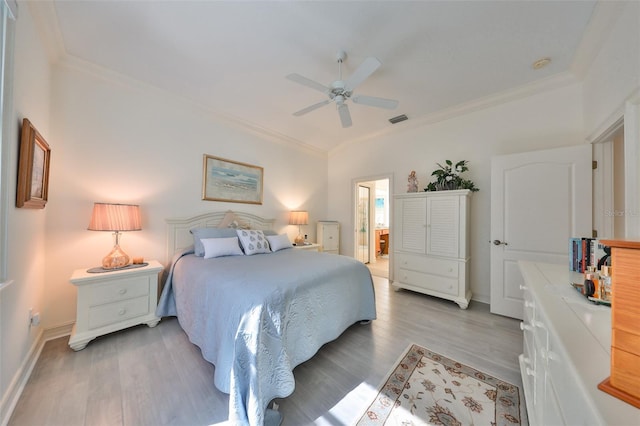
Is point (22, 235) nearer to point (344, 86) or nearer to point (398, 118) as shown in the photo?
point (344, 86)

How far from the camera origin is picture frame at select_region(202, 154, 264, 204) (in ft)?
10.4

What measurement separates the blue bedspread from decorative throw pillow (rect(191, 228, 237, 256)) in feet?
0.74

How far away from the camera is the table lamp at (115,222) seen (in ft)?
6.72

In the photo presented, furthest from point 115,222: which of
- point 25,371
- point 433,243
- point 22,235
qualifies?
point 433,243

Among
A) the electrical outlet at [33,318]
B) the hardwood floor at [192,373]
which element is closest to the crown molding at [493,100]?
the hardwood floor at [192,373]

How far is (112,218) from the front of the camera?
82.0 inches

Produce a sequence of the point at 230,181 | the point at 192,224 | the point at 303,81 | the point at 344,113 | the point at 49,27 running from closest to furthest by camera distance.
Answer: the point at 49,27 < the point at 303,81 < the point at 344,113 < the point at 192,224 < the point at 230,181

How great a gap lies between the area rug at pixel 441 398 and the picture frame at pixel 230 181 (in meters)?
2.98

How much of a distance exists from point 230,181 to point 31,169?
1959 mm

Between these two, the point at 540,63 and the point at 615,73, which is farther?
the point at 540,63

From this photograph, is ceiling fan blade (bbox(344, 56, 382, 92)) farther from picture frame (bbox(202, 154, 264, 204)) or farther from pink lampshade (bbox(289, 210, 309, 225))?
pink lampshade (bbox(289, 210, 309, 225))

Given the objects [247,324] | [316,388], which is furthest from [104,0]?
[316,388]

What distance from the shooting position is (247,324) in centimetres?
130

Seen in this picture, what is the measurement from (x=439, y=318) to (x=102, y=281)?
3453mm
